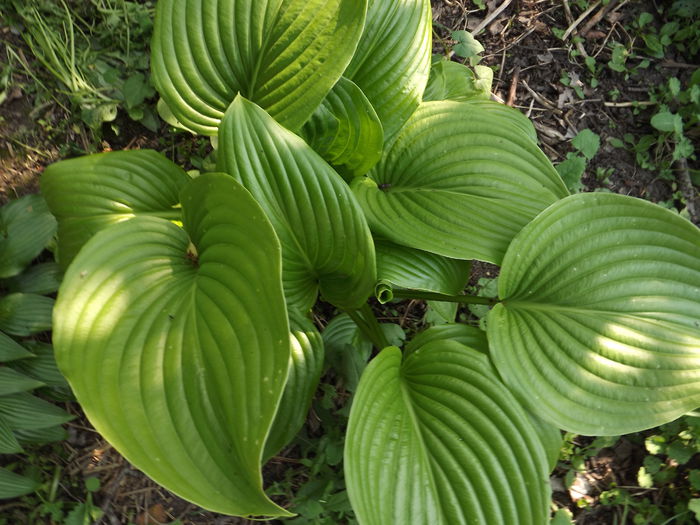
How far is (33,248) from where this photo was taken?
4.74ft

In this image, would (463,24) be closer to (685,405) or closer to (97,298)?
(685,405)

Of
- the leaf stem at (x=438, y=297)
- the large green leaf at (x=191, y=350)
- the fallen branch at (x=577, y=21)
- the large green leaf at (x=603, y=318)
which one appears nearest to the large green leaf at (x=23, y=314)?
the large green leaf at (x=191, y=350)

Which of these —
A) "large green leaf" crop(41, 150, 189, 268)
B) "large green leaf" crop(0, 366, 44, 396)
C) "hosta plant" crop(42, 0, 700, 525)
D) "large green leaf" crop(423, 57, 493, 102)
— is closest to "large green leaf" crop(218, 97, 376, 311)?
"hosta plant" crop(42, 0, 700, 525)

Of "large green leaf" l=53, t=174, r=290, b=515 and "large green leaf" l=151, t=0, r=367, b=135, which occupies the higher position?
"large green leaf" l=151, t=0, r=367, b=135

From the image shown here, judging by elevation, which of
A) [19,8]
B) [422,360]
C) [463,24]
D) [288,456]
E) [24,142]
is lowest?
[288,456]

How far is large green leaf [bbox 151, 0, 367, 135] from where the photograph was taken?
115 centimetres

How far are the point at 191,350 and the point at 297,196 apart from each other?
0.39 meters

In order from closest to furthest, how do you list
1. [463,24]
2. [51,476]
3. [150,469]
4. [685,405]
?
[150,469] → [685,405] → [51,476] → [463,24]

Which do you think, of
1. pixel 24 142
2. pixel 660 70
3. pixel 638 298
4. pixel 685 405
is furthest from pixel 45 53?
pixel 660 70

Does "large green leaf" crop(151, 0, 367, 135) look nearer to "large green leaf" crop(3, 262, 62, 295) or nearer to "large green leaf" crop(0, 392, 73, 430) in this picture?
"large green leaf" crop(3, 262, 62, 295)

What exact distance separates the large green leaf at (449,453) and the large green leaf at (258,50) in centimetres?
65

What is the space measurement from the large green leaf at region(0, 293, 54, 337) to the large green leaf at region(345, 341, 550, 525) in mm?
926

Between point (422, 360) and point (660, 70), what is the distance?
1782mm

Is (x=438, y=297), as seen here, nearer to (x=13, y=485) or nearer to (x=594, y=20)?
(x=13, y=485)
